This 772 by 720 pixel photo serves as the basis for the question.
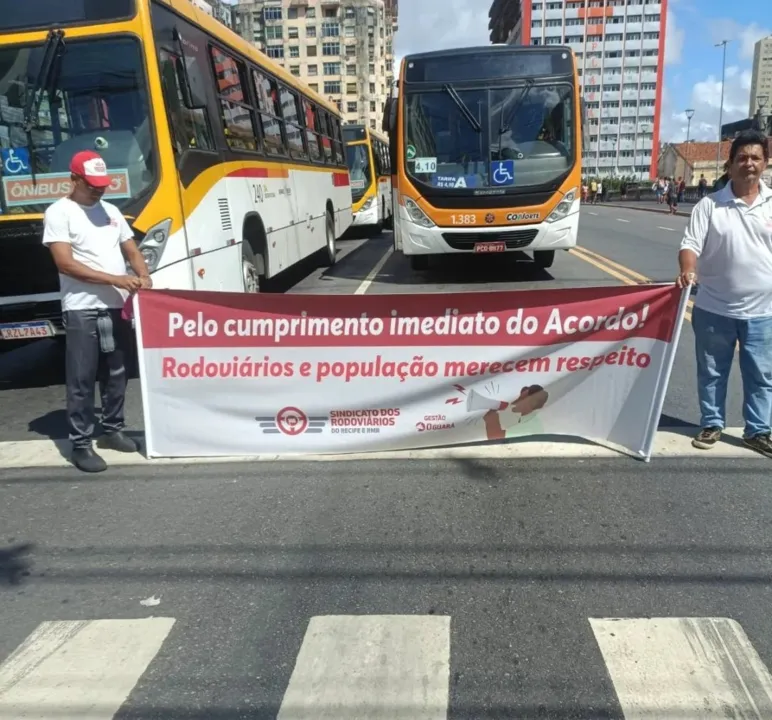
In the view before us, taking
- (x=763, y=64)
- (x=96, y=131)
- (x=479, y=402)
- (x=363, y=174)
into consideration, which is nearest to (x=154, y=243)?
(x=96, y=131)

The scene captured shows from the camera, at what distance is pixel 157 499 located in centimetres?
417

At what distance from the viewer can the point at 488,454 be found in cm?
464

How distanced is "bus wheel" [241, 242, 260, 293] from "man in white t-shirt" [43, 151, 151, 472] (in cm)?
338

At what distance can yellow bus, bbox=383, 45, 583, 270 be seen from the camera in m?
10.7

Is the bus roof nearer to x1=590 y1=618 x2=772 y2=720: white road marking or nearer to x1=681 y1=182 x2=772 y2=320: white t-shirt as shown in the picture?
x1=681 y1=182 x2=772 y2=320: white t-shirt

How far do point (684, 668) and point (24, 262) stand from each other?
18.9ft

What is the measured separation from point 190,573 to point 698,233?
348 cm

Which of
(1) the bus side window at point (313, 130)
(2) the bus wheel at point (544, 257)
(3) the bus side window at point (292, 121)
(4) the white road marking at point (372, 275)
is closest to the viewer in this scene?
(3) the bus side window at point (292, 121)

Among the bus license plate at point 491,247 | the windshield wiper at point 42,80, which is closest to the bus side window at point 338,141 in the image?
the bus license plate at point 491,247

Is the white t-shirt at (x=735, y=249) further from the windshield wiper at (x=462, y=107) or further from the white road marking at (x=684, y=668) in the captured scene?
the windshield wiper at (x=462, y=107)

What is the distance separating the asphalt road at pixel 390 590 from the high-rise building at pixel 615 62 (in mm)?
127243

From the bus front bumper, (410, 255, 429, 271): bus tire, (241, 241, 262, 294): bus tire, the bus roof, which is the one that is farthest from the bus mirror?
(410, 255, 429, 271): bus tire

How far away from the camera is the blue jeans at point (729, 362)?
441 centimetres

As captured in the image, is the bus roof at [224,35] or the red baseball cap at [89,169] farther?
the bus roof at [224,35]
